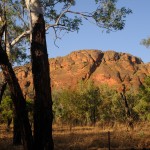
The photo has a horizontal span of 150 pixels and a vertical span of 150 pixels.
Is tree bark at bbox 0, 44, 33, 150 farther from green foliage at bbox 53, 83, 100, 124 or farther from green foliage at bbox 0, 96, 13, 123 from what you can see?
green foliage at bbox 53, 83, 100, 124

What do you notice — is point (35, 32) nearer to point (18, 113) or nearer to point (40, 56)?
point (40, 56)

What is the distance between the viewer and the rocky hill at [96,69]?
143875 mm

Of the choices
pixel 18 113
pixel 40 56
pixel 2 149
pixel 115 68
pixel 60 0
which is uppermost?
pixel 115 68

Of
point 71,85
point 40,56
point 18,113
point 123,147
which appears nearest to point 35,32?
point 40,56

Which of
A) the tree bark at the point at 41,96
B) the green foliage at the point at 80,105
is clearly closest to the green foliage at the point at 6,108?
the green foliage at the point at 80,105

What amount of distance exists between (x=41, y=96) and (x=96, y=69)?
146 m

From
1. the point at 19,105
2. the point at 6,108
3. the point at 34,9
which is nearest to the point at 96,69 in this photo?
the point at 6,108

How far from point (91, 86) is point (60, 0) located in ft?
146

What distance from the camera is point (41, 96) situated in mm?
7188

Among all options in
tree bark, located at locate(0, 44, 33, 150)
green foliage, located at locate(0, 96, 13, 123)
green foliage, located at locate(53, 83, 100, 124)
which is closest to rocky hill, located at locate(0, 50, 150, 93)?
green foliage, located at locate(53, 83, 100, 124)

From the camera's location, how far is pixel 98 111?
179ft

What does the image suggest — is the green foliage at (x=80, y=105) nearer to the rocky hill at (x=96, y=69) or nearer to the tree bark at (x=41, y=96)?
the tree bark at (x=41, y=96)

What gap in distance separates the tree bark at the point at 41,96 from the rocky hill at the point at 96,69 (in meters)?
130

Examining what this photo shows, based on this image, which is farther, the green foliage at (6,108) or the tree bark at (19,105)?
the green foliage at (6,108)
